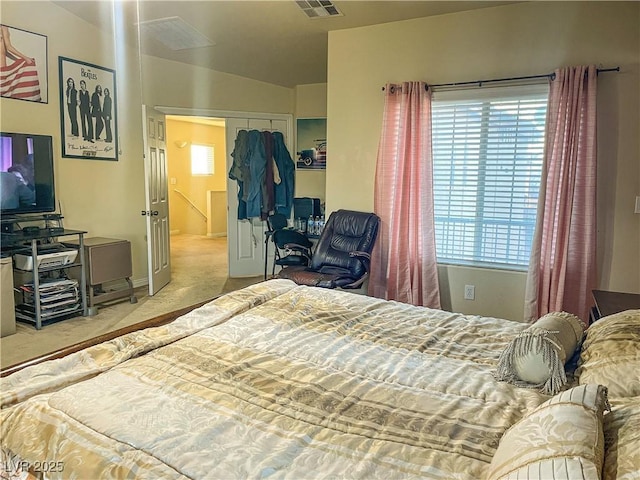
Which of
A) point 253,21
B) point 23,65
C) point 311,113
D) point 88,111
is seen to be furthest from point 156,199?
point 311,113

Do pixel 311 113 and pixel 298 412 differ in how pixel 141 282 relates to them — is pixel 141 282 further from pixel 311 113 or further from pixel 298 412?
pixel 298 412

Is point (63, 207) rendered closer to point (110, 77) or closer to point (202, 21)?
point (110, 77)

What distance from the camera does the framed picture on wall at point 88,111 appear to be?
3.97 meters

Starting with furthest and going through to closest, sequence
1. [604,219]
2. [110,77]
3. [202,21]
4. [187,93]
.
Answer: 1. [187,93]
2. [110,77]
3. [202,21]
4. [604,219]

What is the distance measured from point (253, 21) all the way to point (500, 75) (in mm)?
→ 2038

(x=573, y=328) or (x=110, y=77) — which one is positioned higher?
(x=110, y=77)

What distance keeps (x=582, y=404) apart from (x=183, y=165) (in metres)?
8.97

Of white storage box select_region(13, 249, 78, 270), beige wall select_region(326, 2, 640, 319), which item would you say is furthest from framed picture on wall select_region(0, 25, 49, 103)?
beige wall select_region(326, 2, 640, 319)

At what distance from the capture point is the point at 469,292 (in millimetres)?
3684

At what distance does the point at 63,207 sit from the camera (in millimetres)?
4023

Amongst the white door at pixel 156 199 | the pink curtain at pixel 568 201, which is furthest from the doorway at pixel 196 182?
the pink curtain at pixel 568 201

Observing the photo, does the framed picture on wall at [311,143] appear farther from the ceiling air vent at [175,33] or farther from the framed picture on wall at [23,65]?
the framed picture on wall at [23,65]

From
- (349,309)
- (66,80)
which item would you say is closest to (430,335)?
(349,309)

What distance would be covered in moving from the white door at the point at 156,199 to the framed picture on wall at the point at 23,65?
3.16ft
